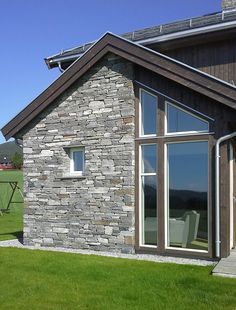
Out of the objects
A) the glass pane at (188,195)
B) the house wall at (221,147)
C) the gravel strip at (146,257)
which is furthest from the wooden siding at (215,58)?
the gravel strip at (146,257)

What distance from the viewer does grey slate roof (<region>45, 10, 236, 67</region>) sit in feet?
41.0

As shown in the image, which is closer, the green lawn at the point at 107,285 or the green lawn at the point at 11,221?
the green lawn at the point at 107,285

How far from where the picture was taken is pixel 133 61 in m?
10.7

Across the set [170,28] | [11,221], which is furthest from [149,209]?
[11,221]

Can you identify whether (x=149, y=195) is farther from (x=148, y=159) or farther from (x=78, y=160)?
(x=78, y=160)

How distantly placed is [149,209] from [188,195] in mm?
1067

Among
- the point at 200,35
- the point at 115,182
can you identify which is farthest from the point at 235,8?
the point at 115,182

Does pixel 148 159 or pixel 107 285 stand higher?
pixel 148 159

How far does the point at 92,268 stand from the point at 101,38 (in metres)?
5.57

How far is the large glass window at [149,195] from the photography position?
419 inches

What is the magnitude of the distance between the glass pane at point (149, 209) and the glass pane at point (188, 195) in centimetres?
39

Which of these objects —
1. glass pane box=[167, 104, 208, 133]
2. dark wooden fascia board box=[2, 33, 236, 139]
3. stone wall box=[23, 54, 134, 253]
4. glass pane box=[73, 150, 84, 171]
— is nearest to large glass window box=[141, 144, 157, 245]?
stone wall box=[23, 54, 134, 253]

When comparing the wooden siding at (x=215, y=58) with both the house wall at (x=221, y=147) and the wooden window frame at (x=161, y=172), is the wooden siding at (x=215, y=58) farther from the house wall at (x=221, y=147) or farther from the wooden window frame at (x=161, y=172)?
the wooden window frame at (x=161, y=172)

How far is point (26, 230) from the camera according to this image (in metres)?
12.7
